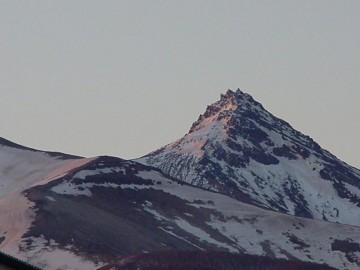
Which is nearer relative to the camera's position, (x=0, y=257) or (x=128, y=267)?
(x=0, y=257)

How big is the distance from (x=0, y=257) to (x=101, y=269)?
184 metres

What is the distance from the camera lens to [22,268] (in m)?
12.4

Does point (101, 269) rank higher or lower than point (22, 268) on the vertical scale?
higher

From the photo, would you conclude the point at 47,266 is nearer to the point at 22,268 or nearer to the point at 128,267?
the point at 128,267

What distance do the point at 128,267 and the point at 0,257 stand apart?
183758mm

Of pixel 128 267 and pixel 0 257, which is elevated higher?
pixel 128 267

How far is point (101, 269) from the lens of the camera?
7667 inches

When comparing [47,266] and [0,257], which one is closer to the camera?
[0,257]

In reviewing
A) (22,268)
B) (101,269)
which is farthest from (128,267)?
(22,268)

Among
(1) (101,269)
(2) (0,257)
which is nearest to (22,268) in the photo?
(2) (0,257)

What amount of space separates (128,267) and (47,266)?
13.2 meters

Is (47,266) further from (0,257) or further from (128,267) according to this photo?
(0,257)

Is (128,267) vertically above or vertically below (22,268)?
above

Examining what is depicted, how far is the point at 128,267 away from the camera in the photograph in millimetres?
195125
